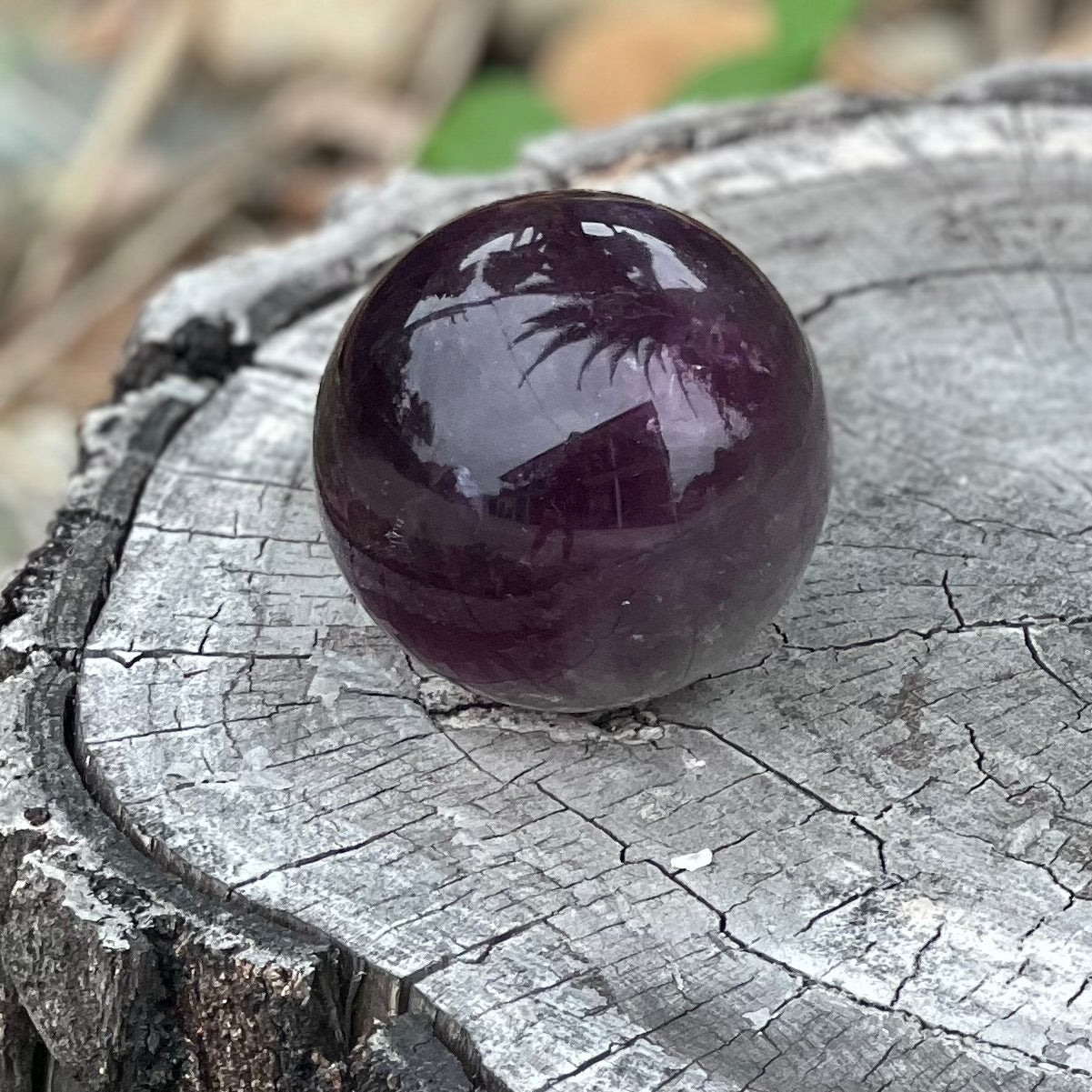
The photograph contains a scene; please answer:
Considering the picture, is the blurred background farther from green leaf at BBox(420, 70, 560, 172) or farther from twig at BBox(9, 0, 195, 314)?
green leaf at BBox(420, 70, 560, 172)

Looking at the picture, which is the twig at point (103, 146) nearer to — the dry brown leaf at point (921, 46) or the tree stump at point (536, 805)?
the dry brown leaf at point (921, 46)

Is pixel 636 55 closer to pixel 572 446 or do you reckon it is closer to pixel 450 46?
pixel 450 46

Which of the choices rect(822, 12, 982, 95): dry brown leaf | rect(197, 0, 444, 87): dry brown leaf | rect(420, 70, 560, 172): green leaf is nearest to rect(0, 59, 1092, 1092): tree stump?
rect(420, 70, 560, 172): green leaf

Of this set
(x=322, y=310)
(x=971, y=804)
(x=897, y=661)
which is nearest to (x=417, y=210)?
(x=322, y=310)

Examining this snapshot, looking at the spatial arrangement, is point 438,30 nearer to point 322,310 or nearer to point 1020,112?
point 1020,112

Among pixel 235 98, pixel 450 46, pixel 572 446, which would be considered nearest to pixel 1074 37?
pixel 450 46

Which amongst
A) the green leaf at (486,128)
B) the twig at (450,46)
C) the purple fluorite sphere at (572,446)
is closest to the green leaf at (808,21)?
the green leaf at (486,128)
